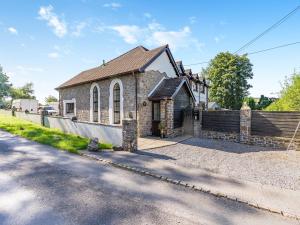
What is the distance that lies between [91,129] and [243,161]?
29.4 feet

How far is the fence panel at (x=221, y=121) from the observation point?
13145mm

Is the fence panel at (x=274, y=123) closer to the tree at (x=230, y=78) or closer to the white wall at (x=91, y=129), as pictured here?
the white wall at (x=91, y=129)

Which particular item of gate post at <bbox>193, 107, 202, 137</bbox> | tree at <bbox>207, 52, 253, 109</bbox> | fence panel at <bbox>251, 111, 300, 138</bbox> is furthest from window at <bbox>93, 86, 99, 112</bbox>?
tree at <bbox>207, 52, 253, 109</bbox>

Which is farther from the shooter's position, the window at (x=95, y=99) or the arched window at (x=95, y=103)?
the window at (x=95, y=99)

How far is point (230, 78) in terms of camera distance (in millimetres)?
37969

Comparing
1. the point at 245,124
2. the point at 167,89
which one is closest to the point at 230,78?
the point at 167,89

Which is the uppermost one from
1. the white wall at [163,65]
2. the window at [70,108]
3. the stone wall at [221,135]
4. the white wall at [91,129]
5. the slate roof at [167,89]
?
the white wall at [163,65]

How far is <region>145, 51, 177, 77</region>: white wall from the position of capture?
15419 mm

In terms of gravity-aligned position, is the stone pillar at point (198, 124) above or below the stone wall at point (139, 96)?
below

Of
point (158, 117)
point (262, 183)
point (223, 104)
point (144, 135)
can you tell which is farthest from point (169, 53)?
point (223, 104)

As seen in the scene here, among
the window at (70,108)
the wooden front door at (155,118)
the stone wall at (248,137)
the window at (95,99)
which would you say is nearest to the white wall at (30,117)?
the window at (70,108)

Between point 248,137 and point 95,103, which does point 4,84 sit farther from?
point 248,137

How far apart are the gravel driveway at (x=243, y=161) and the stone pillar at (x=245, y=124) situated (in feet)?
2.24

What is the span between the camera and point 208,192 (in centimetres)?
563
